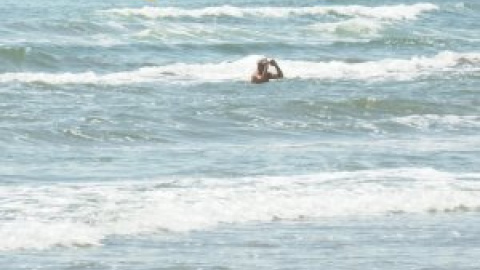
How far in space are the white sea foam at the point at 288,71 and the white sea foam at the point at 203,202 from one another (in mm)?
11633

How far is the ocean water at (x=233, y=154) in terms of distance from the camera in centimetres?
1130

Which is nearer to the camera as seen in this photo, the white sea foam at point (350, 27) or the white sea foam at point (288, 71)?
the white sea foam at point (288, 71)

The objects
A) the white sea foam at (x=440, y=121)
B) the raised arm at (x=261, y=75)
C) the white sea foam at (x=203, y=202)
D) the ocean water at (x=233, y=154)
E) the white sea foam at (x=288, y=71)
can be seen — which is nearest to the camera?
the ocean water at (x=233, y=154)

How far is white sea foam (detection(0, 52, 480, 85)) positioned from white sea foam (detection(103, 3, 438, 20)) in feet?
40.1

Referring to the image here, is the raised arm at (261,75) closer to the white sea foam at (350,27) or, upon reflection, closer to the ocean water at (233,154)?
the ocean water at (233,154)

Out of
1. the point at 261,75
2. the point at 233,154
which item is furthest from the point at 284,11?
the point at 233,154

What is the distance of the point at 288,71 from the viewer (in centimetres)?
2900

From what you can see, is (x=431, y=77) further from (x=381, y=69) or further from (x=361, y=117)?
(x=361, y=117)

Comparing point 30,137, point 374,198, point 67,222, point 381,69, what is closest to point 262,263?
point 67,222

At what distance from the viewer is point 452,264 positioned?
10.6 meters

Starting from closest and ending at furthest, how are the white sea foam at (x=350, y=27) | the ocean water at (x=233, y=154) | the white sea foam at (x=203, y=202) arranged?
the ocean water at (x=233, y=154)
the white sea foam at (x=203, y=202)
the white sea foam at (x=350, y=27)

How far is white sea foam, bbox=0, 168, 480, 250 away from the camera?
1181cm

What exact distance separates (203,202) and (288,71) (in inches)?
636

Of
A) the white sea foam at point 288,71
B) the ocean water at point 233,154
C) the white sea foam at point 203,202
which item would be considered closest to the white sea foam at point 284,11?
the ocean water at point 233,154
